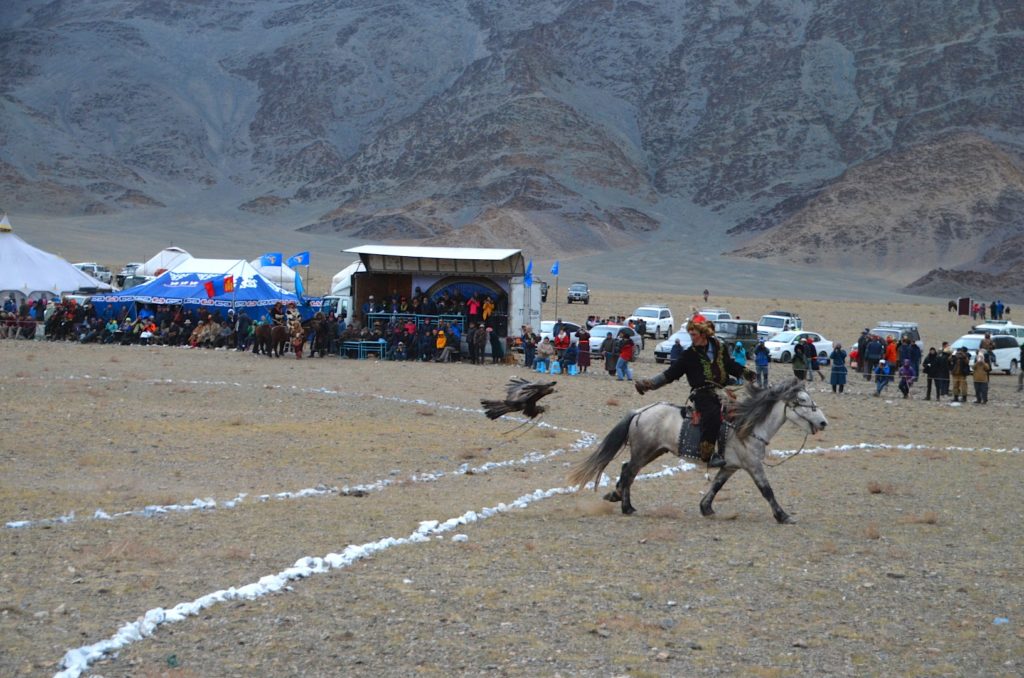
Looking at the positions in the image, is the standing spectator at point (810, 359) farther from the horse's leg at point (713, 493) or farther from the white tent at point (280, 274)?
the white tent at point (280, 274)

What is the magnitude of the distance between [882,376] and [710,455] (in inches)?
814

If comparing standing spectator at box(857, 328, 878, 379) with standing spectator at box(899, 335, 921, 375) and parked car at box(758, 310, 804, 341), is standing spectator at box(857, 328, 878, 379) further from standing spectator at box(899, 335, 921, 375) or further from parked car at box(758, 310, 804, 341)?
parked car at box(758, 310, 804, 341)

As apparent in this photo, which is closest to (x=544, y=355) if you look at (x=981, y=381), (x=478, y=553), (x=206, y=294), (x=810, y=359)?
(x=810, y=359)

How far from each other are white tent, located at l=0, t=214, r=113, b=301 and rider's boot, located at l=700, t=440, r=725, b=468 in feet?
129

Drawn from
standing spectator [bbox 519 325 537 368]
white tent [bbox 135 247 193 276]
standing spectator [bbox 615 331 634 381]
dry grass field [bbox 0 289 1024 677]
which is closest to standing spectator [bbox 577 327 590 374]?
standing spectator [bbox 615 331 634 381]

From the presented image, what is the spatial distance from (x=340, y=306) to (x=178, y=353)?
916 centimetres

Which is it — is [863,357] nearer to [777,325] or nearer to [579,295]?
[777,325]

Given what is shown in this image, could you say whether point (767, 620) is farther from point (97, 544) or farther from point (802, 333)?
point (802, 333)

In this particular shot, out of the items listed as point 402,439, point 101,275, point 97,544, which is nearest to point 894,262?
point 101,275

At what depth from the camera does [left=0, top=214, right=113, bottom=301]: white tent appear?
4606 cm

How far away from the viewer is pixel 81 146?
5965 inches

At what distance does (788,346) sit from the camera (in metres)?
43.2

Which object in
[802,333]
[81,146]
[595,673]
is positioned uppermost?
[81,146]

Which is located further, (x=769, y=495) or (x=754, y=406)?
(x=754, y=406)
